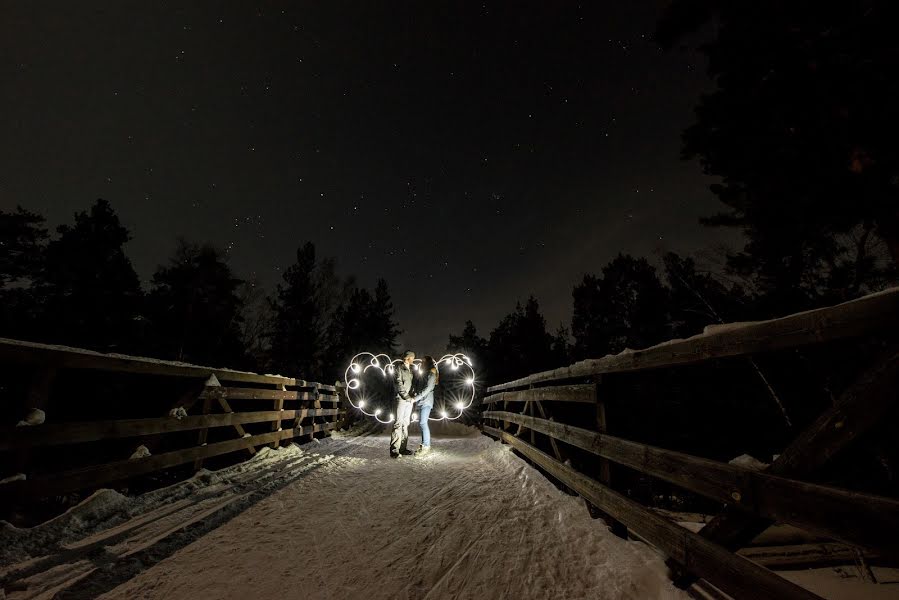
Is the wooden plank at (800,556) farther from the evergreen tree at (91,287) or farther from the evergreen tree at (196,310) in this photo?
the evergreen tree at (196,310)

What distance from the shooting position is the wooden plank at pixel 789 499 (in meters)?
1.29

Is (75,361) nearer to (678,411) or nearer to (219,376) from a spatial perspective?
(219,376)

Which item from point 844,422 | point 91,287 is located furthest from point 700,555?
point 91,287

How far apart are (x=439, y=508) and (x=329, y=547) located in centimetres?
128

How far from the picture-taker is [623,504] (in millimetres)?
2814

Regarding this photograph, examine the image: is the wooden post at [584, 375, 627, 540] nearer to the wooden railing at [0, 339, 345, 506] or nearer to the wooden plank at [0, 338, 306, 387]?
the wooden plank at [0, 338, 306, 387]

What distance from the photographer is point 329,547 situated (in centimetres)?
303

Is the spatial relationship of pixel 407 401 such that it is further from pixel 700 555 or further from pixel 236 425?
pixel 700 555

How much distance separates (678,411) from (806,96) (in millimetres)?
12985

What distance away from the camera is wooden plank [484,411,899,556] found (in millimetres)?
1295

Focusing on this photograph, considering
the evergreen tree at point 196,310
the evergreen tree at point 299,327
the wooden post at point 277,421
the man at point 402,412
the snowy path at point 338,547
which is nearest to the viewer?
the snowy path at point 338,547

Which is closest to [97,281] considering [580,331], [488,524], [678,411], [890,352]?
[488,524]

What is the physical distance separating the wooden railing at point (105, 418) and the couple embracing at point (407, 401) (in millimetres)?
2258

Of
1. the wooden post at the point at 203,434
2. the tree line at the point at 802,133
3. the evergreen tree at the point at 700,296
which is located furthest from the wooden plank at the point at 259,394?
the evergreen tree at the point at 700,296
